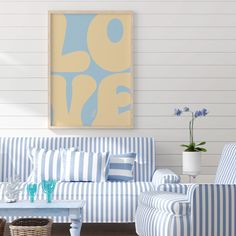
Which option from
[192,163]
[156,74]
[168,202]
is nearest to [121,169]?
[192,163]

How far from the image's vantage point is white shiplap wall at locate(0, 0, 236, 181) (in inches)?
216

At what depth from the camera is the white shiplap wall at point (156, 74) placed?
18.0ft

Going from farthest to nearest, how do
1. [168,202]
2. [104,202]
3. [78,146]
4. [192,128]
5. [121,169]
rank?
[192,128], [78,146], [121,169], [104,202], [168,202]

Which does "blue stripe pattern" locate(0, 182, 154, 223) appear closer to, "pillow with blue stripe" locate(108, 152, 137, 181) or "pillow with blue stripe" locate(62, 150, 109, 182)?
"pillow with blue stripe" locate(62, 150, 109, 182)

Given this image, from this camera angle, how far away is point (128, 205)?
4.53m

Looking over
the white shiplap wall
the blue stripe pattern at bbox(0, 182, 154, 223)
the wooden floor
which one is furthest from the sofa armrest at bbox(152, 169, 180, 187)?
the white shiplap wall

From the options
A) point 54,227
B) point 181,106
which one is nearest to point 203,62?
point 181,106

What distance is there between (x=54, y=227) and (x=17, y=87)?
53.8 inches

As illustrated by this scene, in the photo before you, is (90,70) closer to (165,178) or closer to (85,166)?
(85,166)

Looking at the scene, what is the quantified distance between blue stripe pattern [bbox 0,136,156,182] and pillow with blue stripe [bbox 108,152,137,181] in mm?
172

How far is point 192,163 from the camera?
5.04m

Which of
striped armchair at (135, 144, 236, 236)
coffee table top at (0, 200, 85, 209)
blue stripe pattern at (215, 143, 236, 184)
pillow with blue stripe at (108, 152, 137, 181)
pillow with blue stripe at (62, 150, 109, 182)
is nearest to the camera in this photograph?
striped armchair at (135, 144, 236, 236)

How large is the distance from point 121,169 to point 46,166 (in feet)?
2.14

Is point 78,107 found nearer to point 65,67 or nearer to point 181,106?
point 65,67
